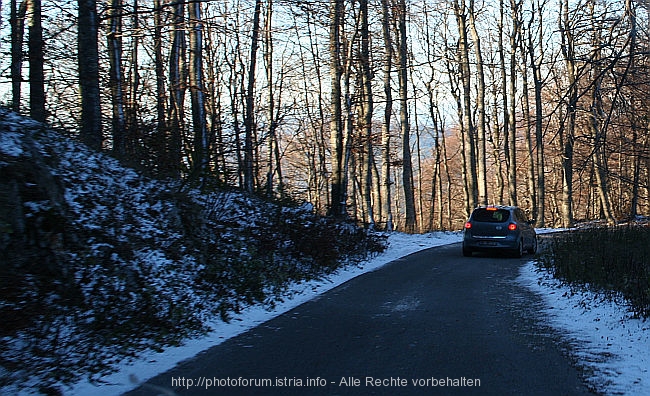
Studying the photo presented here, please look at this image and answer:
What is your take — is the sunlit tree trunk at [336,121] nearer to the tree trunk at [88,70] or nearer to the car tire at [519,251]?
the car tire at [519,251]

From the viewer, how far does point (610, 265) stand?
12227mm

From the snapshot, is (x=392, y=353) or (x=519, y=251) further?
(x=519, y=251)

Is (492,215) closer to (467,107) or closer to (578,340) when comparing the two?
(578,340)

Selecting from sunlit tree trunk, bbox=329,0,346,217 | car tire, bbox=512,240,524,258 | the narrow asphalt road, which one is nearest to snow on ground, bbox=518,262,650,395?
the narrow asphalt road

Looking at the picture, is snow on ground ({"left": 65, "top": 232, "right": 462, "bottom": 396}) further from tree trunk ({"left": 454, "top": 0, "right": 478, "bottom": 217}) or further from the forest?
Result: tree trunk ({"left": 454, "top": 0, "right": 478, "bottom": 217})

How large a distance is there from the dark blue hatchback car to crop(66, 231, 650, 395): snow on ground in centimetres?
615

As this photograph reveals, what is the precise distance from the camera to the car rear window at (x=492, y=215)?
767 inches

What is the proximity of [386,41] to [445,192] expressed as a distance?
60.1m

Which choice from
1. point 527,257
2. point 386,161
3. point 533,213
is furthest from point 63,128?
point 533,213

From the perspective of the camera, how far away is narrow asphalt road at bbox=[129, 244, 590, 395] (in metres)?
5.91

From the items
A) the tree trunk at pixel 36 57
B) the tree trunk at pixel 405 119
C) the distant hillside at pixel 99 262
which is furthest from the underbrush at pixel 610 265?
the tree trunk at pixel 405 119

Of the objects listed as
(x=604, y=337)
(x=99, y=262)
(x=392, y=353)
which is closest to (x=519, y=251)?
(x=604, y=337)

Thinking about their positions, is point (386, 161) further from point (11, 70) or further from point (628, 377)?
point (628, 377)

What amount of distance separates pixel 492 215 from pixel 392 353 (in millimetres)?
13343
